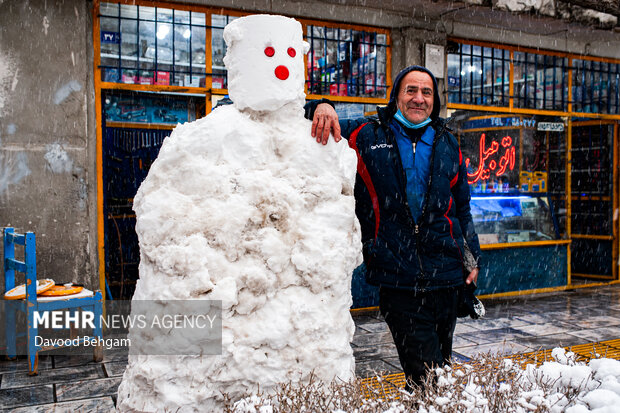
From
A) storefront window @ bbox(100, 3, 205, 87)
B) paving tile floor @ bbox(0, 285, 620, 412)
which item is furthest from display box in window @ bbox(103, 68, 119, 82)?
paving tile floor @ bbox(0, 285, 620, 412)

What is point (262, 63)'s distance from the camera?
112 inches

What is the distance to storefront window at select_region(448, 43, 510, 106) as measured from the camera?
26.0 ft

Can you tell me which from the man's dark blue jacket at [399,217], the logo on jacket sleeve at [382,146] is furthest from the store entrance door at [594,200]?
the logo on jacket sleeve at [382,146]

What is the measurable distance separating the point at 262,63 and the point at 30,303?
3469 millimetres

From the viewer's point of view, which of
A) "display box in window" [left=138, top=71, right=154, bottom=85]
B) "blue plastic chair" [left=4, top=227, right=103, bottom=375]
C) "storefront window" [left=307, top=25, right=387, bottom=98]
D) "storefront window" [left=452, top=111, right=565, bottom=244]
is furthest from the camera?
"storefront window" [left=452, top=111, right=565, bottom=244]

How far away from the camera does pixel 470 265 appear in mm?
3443

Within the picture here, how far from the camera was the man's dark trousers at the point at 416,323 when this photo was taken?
315cm

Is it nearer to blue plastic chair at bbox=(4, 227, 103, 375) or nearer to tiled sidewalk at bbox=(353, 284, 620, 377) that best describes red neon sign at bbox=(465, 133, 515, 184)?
tiled sidewalk at bbox=(353, 284, 620, 377)

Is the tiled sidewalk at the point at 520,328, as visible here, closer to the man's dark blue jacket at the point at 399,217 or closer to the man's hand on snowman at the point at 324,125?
the man's dark blue jacket at the point at 399,217

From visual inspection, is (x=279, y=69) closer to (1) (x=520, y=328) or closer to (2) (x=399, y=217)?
(2) (x=399, y=217)

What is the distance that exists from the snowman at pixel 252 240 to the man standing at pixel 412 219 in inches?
15.4

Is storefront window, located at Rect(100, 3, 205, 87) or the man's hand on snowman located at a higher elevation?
storefront window, located at Rect(100, 3, 205, 87)

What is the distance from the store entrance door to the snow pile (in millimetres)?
7919

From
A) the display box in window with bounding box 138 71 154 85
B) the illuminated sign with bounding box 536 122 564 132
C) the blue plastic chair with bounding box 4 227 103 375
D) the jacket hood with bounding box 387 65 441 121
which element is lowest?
the blue plastic chair with bounding box 4 227 103 375
